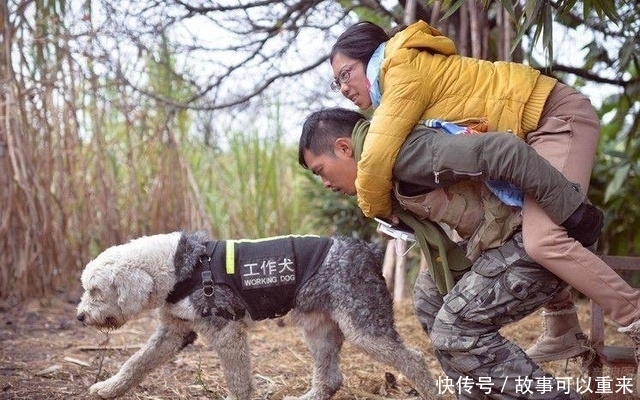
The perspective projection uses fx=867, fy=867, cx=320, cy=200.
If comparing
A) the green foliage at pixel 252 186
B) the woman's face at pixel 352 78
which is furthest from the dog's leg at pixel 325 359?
the green foliage at pixel 252 186

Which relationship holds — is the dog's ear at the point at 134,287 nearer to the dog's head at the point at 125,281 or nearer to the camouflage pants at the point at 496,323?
the dog's head at the point at 125,281

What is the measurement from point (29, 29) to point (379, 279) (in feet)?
14.3

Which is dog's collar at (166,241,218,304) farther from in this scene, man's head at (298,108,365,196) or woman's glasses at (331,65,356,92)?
woman's glasses at (331,65,356,92)

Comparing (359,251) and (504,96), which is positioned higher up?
(504,96)

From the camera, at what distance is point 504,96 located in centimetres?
356

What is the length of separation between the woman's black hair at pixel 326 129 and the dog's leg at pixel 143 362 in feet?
4.38

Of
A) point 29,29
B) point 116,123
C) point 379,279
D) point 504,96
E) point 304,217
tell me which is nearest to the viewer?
point 504,96

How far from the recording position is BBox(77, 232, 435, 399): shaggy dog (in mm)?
4402

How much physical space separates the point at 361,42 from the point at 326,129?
43cm

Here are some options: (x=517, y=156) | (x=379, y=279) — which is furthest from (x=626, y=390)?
(x=517, y=156)

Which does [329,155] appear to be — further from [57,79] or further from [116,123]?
[116,123]

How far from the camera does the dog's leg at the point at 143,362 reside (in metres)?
4.61

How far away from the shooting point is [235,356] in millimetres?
4453

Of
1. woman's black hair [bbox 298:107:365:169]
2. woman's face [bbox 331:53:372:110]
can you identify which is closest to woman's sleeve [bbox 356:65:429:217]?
woman's face [bbox 331:53:372:110]
